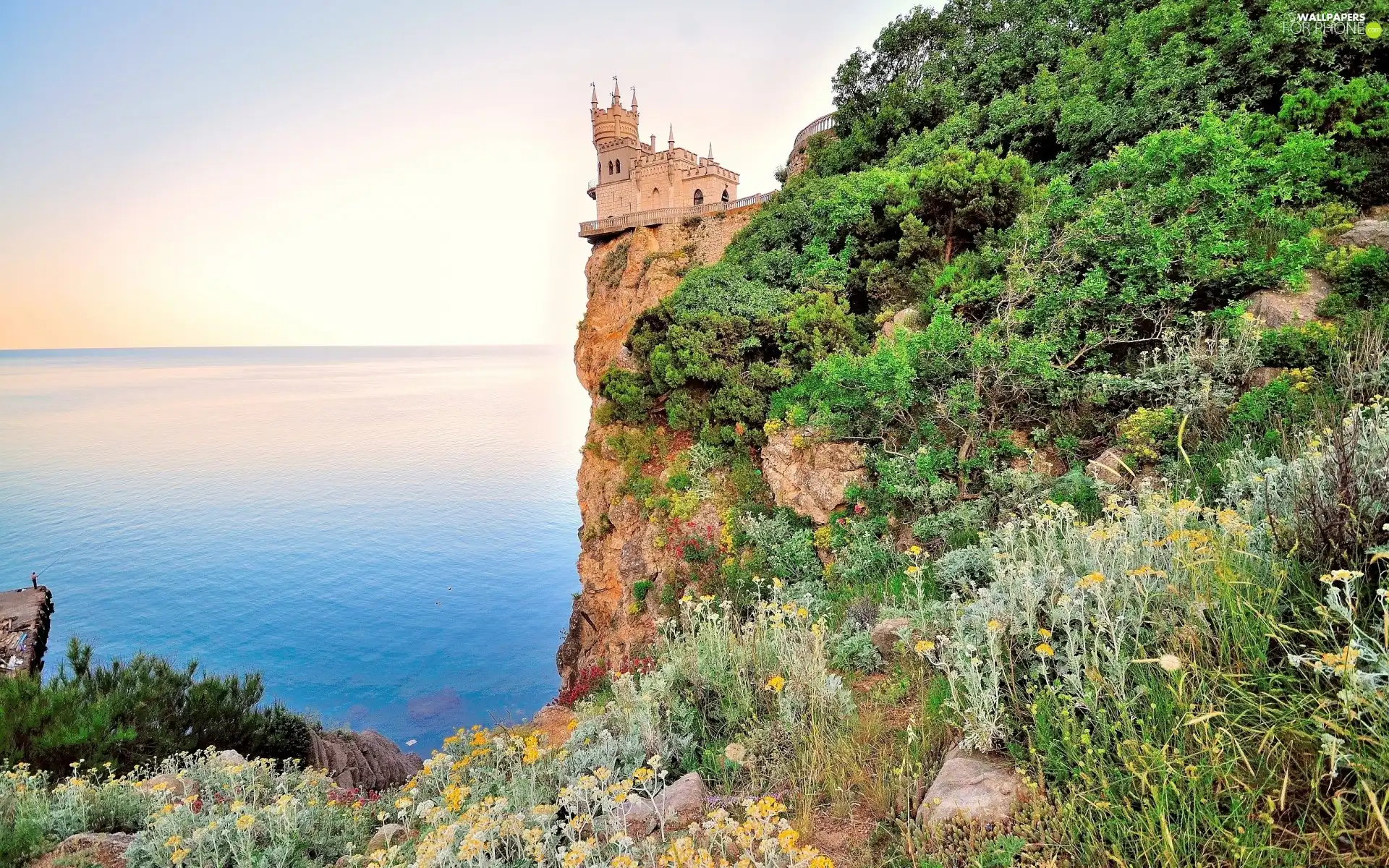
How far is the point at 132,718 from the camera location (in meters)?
8.68

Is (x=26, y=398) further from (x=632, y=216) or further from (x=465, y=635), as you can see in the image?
(x=632, y=216)

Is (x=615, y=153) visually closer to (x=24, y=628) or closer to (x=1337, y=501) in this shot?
(x=24, y=628)

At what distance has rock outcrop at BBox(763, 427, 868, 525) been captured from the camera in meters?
8.58

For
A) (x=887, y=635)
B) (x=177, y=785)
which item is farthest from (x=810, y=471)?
(x=177, y=785)

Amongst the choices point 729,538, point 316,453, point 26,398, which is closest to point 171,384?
point 26,398

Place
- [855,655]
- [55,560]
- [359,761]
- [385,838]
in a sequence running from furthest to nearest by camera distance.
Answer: [55,560], [359,761], [855,655], [385,838]

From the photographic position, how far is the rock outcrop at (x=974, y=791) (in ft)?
8.49

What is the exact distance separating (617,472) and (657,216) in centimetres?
1126

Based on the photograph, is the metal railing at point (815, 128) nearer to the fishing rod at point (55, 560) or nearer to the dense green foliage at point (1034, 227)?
the dense green foliage at point (1034, 227)

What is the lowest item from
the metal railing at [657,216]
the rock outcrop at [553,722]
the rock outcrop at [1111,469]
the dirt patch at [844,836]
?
the rock outcrop at [553,722]

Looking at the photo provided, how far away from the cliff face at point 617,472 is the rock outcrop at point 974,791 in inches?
298

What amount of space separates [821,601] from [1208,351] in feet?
16.4

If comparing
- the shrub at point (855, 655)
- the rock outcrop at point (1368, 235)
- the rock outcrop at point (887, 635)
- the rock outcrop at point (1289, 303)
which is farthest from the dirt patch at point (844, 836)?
the rock outcrop at point (1368, 235)

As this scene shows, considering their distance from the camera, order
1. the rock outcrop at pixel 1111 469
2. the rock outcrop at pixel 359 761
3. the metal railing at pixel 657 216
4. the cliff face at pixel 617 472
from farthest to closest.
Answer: the metal railing at pixel 657 216
the cliff face at pixel 617 472
the rock outcrop at pixel 359 761
the rock outcrop at pixel 1111 469
